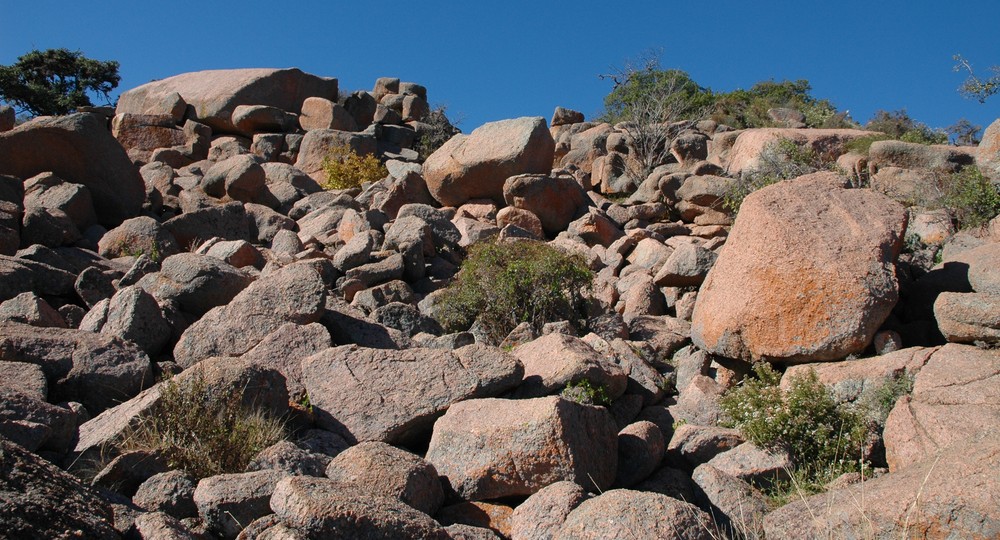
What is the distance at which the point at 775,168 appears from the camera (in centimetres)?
1298

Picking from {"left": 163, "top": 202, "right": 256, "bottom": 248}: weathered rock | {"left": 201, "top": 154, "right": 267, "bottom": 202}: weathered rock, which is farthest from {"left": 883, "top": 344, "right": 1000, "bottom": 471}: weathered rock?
{"left": 201, "top": 154, "right": 267, "bottom": 202}: weathered rock

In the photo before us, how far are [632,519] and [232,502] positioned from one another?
2.09m

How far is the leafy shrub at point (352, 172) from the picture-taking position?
61.1 ft

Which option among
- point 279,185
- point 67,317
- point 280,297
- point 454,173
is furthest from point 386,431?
point 279,185

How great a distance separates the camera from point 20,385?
19.5ft

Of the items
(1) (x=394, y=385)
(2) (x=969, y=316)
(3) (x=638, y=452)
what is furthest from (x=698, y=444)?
(2) (x=969, y=316)

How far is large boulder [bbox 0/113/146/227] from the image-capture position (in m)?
13.8

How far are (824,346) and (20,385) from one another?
6.27 metres

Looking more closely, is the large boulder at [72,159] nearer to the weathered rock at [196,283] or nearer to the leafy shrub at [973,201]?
the weathered rock at [196,283]

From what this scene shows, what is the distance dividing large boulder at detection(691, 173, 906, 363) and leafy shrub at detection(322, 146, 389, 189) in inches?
450

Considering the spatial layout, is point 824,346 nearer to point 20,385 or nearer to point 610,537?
point 610,537

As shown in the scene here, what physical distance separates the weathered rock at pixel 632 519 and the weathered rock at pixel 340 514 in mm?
724

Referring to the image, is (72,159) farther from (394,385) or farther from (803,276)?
(803,276)

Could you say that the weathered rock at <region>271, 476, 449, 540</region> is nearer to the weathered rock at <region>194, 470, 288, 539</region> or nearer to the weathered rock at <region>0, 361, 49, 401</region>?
the weathered rock at <region>194, 470, 288, 539</region>
